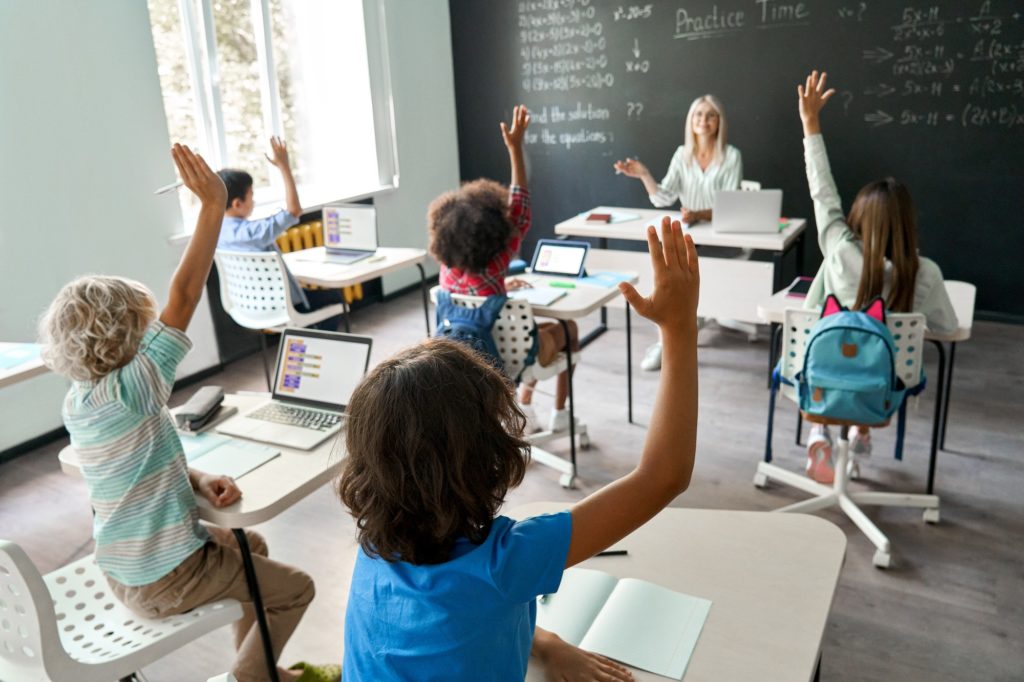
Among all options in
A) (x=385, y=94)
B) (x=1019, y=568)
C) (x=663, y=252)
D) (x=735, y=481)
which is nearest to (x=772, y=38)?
(x=385, y=94)

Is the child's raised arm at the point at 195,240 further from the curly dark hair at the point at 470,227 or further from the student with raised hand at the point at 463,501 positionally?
the curly dark hair at the point at 470,227

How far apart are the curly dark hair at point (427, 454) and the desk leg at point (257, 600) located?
0.80 metres

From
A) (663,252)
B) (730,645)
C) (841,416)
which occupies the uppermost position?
(663,252)

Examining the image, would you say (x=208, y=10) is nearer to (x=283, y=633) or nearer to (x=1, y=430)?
(x=1, y=430)

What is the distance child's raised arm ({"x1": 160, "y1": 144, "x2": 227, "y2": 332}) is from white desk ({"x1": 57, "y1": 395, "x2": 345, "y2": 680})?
0.38 m

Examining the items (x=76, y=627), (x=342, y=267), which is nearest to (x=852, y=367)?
(x=76, y=627)

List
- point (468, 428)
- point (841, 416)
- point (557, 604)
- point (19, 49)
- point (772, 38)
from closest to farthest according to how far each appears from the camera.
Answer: point (468, 428), point (557, 604), point (841, 416), point (19, 49), point (772, 38)

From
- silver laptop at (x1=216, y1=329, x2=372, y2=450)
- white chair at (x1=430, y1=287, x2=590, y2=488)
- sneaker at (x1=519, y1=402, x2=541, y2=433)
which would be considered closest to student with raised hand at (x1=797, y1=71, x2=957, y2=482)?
white chair at (x1=430, y1=287, x2=590, y2=488)

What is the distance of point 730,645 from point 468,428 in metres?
0.54

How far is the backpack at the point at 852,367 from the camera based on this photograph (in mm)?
2350

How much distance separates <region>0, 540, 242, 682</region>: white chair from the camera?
4.59ft

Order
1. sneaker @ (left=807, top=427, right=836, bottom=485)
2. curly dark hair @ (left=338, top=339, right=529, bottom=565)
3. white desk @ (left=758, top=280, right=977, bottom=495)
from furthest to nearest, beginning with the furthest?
sneaker @ (left=807, top=427, right=836, bottom=485) < white desk @ (left=758, top=280, right=977, bottom=495) < curly dark hair @ (left=338, top=339, right=529, bottom=565)

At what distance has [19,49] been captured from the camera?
3.44m

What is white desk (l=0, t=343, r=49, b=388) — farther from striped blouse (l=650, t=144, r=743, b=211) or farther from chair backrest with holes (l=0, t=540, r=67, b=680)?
striped blouse (l=650, t=144, r=743, b=211)
